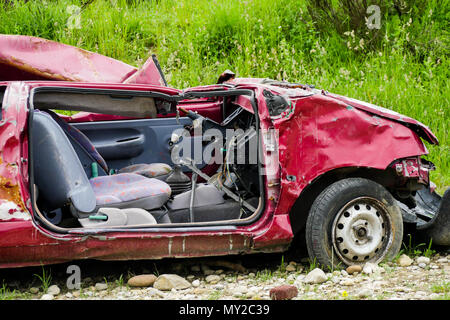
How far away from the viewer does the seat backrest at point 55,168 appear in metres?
3.89

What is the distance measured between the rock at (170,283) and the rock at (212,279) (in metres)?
0.20

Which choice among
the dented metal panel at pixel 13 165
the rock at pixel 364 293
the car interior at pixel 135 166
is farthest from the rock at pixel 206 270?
the dented metal panel at pixel 13 165

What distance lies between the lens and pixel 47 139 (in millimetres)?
3885

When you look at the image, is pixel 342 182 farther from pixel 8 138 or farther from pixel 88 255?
pixel 8 138

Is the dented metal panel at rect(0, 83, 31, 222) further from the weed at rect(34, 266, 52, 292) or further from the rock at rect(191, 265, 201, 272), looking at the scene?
the rock at rect(191, 265, 201, 272)

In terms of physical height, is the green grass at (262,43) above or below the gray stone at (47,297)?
above

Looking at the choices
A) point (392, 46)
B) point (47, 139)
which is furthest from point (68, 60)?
point (392, 46)

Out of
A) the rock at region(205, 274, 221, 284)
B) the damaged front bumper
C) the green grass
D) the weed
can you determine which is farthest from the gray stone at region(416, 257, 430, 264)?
the green grass

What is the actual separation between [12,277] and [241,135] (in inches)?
77.3

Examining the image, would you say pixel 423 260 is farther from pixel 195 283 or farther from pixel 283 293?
pixel 195 283

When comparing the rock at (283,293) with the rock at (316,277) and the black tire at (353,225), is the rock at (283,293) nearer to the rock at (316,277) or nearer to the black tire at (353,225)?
the rock at (316,277)

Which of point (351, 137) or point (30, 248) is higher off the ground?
point (351, 137)

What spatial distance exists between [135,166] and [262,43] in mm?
4129

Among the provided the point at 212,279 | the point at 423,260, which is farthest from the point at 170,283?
the point at 423,260
